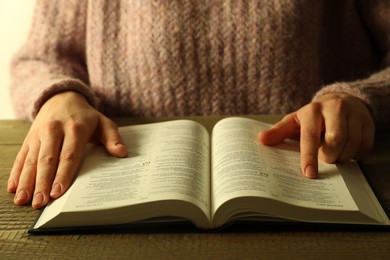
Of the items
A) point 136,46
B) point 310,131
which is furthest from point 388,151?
point 136,46

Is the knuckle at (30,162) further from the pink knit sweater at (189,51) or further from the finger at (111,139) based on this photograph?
the pink knit sweater at (189,51)

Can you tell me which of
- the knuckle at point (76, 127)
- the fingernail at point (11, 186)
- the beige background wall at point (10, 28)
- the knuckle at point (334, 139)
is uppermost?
the knuckle at point (334, 139)

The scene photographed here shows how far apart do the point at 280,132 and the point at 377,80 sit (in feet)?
0.82

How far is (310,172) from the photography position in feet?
1.95

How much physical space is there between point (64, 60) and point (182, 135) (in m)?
0.39

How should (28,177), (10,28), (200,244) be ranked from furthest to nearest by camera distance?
(10,28)
(28,177)
(200,244)

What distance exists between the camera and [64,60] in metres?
0.97

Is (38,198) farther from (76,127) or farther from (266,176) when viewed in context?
(266,176)

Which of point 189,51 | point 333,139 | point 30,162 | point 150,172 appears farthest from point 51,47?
point 333,139

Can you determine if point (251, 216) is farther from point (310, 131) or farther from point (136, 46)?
point (136, 46)

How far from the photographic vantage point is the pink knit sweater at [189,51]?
89 cm

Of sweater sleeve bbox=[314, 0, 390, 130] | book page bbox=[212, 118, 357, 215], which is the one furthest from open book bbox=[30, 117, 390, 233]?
sweater sleeve bbox=[314, 0, 390, 130]

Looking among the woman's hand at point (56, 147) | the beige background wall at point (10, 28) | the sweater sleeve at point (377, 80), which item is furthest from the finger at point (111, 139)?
the beige background wall at point (10, 28)

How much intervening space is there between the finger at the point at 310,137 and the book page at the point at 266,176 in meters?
0.01
